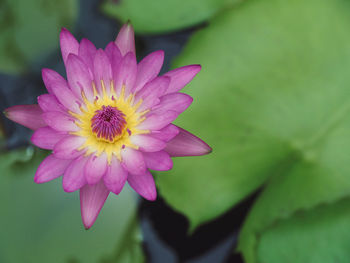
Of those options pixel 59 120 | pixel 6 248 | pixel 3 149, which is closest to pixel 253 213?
pixel 59 120

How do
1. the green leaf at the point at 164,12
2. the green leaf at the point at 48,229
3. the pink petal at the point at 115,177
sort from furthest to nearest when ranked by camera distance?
1. the green leaf at the point at 164,12
2. the green leaf at the point at 48,229
3. the pink petal at the point at 115,177

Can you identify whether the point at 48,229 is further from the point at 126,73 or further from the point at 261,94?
the point at 261,94

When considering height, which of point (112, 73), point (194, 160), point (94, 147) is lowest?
point (94, 147)

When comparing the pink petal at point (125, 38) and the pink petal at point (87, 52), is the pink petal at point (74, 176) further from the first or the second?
the pink petal at point (125, 38)

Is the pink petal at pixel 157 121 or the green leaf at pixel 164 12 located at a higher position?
the green leaf at pixel 164 12

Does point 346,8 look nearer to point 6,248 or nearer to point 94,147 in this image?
point 94,147

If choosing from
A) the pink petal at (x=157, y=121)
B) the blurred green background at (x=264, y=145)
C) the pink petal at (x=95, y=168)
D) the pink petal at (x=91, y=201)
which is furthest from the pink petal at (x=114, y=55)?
the blurred green background at (x=264, y=145)

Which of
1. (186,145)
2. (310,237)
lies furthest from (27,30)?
(310,237)
